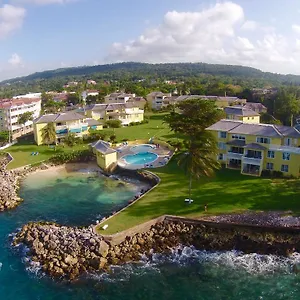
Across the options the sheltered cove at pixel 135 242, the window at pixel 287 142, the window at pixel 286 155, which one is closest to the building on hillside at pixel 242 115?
the window at pixel 287 142

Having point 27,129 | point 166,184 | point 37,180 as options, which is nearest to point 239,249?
point 166,184

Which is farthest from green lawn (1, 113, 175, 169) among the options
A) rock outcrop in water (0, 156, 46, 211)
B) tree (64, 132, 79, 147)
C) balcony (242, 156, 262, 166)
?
balcony (242, 156, 262, 166)

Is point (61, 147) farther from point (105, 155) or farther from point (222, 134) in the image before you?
point (222, 134)

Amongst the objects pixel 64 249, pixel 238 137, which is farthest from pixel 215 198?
pixel 64 249

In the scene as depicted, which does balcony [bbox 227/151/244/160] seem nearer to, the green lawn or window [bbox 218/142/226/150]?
window [bbox 218/142/226/150]

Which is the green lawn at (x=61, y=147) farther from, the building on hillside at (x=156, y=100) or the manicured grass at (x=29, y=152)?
the building on hillside at (x=156, y=100)

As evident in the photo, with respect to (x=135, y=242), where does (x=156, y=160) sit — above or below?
above
